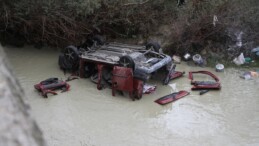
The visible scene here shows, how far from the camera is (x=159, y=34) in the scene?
10812mm

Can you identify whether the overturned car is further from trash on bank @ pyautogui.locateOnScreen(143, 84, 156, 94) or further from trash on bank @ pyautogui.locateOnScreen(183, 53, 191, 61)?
trash on bank @ pyautogui.locateOnScreen(183, 53, 191, 61)

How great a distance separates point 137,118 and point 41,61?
4.26 metres

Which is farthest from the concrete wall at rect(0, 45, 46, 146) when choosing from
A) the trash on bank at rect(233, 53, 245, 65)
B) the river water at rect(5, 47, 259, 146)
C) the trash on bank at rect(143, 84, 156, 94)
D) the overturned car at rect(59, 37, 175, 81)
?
the trash on bank at rect(233, 53, 245, 65)

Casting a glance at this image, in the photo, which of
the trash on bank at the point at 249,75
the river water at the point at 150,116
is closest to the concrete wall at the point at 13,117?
the river water at the point at 150,116

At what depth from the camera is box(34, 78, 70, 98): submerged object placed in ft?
25.7

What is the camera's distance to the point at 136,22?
10.8m

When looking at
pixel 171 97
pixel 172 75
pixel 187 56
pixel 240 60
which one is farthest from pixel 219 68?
pixel 171 97

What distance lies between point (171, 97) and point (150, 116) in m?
0.88

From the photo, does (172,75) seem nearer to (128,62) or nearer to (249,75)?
(128,62)

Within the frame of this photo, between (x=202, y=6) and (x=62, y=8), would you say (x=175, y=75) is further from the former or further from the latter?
(x=62, y=8)

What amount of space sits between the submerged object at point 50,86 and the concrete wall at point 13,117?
24.3ft

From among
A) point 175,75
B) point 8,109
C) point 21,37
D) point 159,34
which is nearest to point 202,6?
point 159,34

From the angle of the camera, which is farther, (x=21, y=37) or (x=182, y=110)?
(x=21, y=37)

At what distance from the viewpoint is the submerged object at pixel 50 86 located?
7.82 metres
